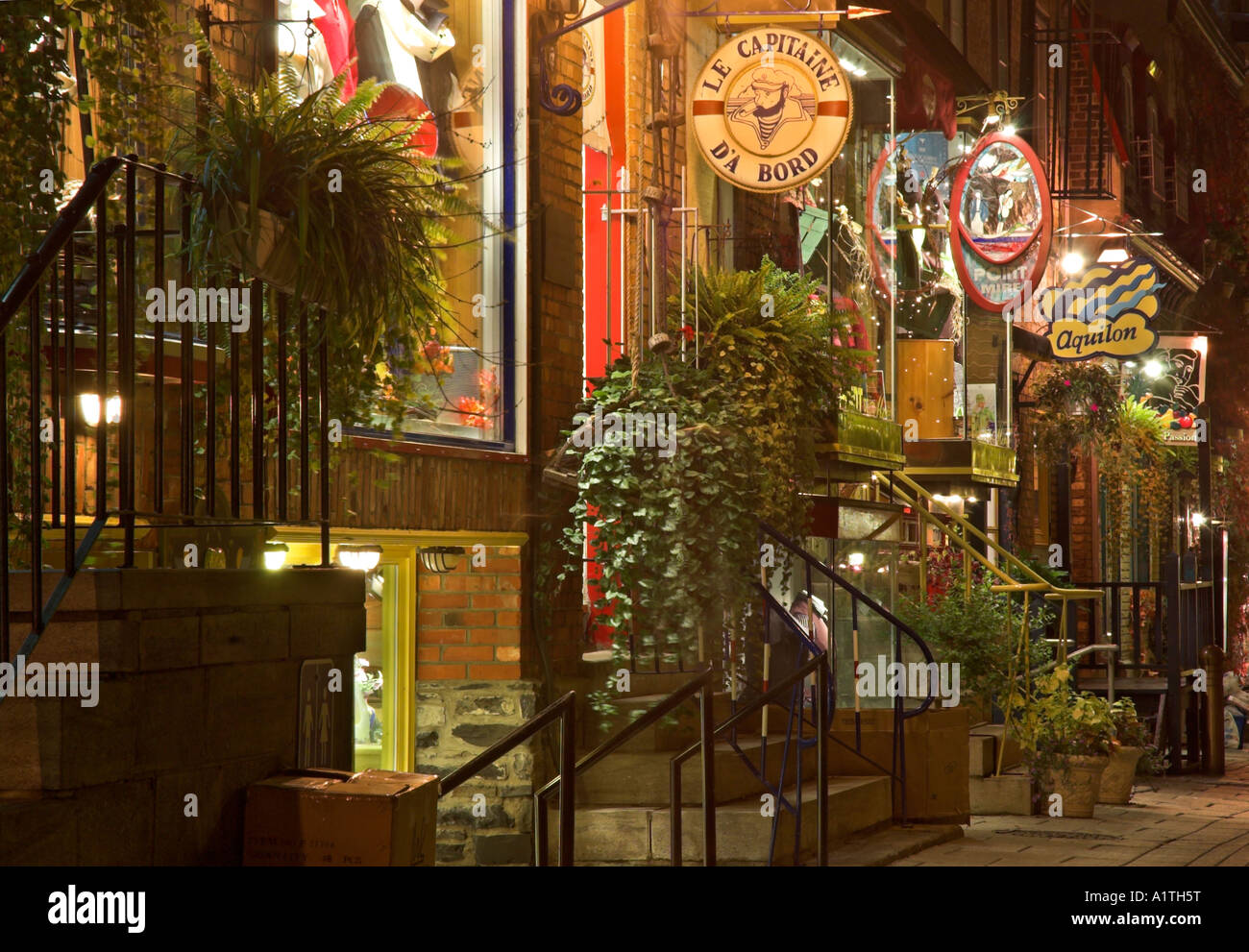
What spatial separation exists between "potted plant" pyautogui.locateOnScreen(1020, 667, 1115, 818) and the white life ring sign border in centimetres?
435

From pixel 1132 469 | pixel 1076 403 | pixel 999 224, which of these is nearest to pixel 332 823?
pixel 999 224

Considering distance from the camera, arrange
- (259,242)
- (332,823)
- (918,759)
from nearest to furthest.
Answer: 1. (332,823)
2. (259,242)
3. (918,759)

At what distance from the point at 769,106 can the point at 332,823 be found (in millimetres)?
6633

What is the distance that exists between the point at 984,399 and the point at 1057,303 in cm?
153

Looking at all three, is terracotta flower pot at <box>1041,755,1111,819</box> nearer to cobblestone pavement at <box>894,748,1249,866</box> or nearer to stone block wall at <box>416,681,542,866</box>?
cobblestone pavement at <box>894,748,1249,866</box>

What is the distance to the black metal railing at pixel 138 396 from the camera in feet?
15.2

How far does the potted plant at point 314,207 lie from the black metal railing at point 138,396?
4.2 inches

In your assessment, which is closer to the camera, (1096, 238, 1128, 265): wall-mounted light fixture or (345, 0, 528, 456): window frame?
(345, 0, 528, 456): window frame

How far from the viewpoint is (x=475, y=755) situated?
30.0 feet

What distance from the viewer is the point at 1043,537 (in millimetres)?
20703

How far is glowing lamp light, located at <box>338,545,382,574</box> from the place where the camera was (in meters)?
8.25

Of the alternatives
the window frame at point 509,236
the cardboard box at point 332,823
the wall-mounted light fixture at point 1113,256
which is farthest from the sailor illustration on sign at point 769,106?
the wall-mounted light fixture at point 1113,256

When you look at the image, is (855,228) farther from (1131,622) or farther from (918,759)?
(1131,622)

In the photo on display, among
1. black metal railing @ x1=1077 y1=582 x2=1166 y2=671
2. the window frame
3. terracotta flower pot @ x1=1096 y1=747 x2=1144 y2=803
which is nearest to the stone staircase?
the window frame
